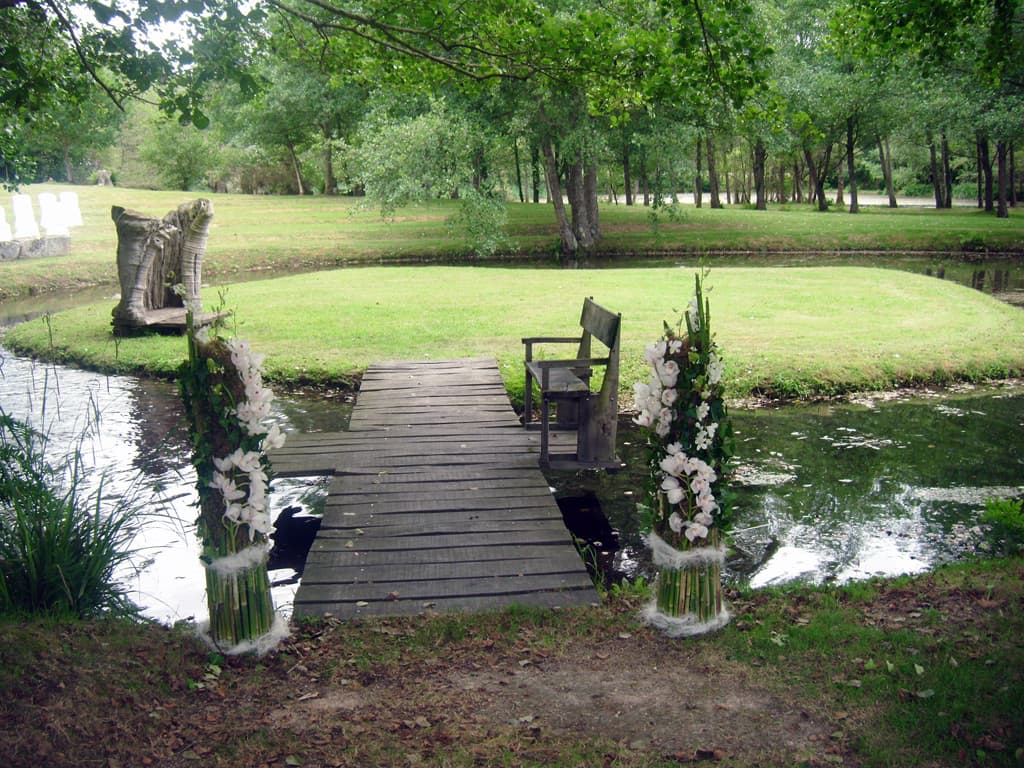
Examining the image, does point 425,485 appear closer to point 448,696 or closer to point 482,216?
point 448,696

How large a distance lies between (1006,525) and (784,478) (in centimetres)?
249

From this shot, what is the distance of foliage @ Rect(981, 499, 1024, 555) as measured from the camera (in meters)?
6.21

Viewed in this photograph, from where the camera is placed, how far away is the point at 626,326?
15766mm

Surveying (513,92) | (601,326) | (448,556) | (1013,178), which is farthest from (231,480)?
(1013,178)

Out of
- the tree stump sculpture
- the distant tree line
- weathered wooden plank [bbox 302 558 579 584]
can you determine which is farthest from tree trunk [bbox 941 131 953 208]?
weathered wooden plank [bbox 302 558 579 584]

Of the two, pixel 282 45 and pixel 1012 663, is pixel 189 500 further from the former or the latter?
pixel 1012 663

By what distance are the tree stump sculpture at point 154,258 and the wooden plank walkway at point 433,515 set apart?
5841 mm

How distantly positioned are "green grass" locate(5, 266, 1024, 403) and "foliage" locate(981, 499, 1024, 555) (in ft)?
12.4

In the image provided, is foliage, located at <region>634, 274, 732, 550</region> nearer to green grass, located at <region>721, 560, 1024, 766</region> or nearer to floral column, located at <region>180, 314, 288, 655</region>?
green grass, located at <region>721, 560, 1024, 766</region>

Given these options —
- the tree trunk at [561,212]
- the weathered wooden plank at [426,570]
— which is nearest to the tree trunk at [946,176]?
the tree trunk at [561,212]

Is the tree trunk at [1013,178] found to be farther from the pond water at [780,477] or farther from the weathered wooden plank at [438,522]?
the weathered wooden plank at [438,522]

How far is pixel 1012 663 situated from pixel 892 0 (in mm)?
6714

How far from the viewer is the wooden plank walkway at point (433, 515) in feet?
18.6

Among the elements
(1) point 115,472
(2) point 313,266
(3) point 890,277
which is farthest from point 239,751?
(2) point 313,266
